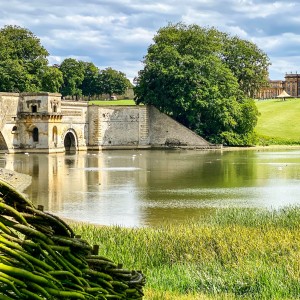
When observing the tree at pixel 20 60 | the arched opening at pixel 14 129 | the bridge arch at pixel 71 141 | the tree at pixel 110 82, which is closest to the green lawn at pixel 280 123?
the bridge arch at pixel 71 141

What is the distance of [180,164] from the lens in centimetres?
4166

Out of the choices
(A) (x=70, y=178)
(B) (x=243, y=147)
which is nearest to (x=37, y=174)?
(A) (x=70, y=178)

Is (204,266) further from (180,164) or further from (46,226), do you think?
(180,164)

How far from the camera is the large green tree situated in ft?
194

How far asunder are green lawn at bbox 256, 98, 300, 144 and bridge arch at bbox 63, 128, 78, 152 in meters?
20.4

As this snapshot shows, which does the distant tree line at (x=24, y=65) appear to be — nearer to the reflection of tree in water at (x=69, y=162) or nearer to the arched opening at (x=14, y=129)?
the arched opening at (x=14, y=129)

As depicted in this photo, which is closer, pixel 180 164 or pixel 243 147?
pixel 180 164

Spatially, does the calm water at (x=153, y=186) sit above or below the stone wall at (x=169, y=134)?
below

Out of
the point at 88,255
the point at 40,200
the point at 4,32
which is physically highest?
the point at 4,32

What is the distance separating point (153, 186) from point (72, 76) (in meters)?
60.7

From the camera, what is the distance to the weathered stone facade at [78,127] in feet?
171

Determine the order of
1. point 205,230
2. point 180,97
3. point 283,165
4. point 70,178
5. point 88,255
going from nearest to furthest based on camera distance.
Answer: point 88,255 < point 205,230 < point 70,178 < point 283,165 < point 180,97

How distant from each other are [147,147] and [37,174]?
27.5 m

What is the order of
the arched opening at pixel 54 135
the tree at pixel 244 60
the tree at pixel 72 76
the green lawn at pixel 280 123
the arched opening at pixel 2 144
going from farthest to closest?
the tree at pixel 72 76
the tree at pixel 244 60
the green lawn at pixel 280 123
the arched opening at pixel 54 135
the arched opening at pixel 2 144
